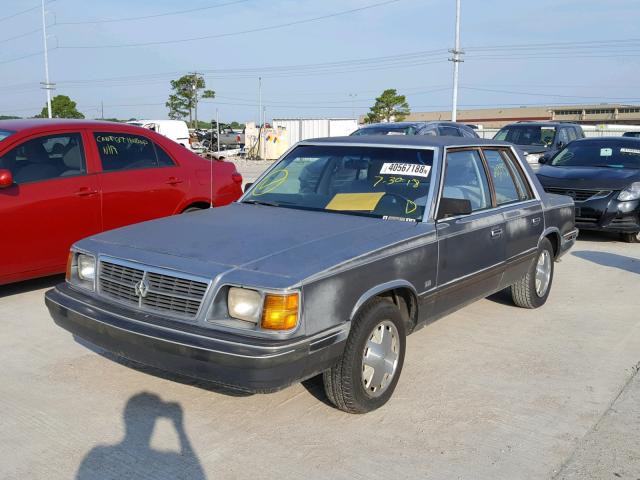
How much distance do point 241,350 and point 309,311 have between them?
392 millimetres

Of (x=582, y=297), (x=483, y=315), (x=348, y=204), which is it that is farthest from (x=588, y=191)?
(x=348, y=204)

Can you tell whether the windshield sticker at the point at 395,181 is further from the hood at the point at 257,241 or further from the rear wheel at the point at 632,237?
the rear wheel at the point at 632,237

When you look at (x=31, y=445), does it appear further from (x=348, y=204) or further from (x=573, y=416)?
(x=573, y=416)

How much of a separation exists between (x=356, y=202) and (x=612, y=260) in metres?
5.17

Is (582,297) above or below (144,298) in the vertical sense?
below

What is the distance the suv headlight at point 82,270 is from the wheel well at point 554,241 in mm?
4066

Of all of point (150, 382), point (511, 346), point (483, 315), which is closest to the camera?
point (150, 382)

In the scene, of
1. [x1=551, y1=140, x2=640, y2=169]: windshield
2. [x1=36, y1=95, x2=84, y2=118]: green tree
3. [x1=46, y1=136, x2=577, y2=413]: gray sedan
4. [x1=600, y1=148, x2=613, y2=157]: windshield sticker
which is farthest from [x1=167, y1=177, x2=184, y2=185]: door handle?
[x1=36, y1=95, x2=84, y2=118]: green tree

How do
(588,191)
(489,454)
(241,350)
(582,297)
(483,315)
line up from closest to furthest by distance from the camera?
(241,350) < (489,454) < (483,315) < (582,297) < (588,191)

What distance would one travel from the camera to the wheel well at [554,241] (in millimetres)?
6099

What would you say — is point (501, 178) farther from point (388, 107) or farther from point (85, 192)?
point (388, 107)

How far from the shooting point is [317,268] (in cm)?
336

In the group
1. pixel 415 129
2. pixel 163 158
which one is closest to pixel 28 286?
pixel 163 158

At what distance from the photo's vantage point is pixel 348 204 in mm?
4480
